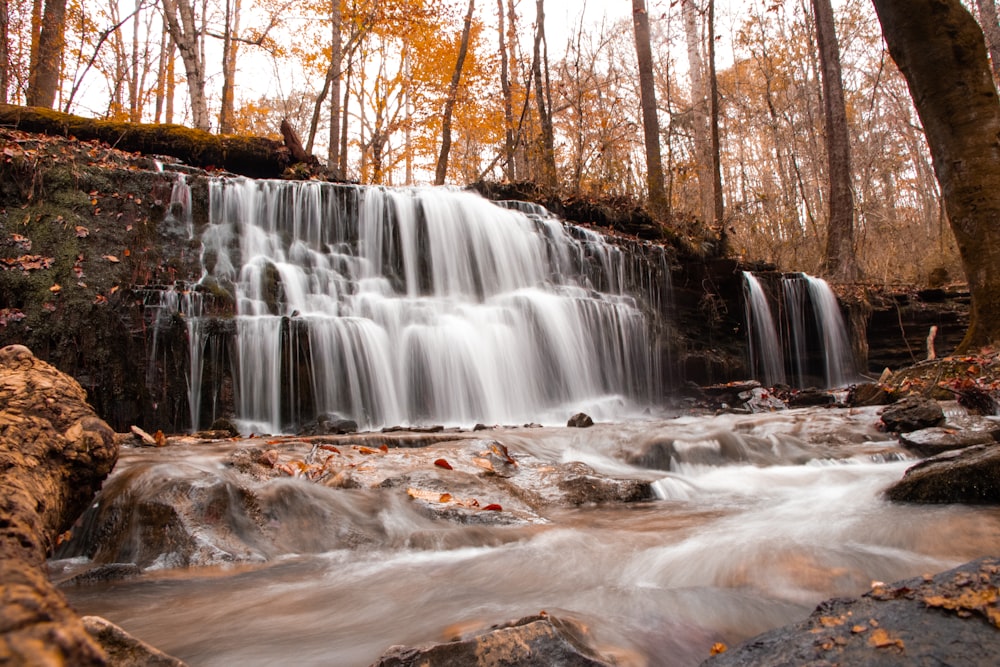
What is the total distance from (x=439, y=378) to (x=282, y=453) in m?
4.07

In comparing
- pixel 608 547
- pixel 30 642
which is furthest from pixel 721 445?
pixel 30 642

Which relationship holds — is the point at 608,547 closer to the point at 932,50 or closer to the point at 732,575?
the point at 732,575

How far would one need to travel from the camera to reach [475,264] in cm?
1079

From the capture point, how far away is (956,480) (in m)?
3.20

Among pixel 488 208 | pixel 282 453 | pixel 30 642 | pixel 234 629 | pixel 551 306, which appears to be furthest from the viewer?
pixel 488 208

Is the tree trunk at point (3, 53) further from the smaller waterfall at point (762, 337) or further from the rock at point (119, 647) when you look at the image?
the smaller waterfall at point (762, 337)

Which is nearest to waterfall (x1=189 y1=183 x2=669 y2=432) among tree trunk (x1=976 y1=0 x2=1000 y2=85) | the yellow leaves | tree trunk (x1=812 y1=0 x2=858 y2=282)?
tree trunk (x1=812 y1=0 x2=858 y2=282)

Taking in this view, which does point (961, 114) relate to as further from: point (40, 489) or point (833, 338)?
point (40, 489)

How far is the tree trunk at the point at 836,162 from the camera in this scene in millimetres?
13336

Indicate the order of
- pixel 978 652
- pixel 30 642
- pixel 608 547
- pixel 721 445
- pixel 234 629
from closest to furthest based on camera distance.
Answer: pixel 30 642 → pixel 978 652 → pixel 234 629 → pixel 608 547 → pixel 721 445

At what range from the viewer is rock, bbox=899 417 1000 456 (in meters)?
4.71

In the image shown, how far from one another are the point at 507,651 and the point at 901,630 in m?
0.95

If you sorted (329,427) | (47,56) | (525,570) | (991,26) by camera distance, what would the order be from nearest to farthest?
(525,570)
(329,427)
(47,56)
(991,26)

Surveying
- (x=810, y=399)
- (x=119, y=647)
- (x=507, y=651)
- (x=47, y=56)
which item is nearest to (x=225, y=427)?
(x=119, y=647)
